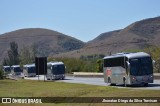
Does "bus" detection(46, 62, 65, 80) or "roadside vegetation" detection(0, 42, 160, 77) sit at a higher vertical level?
"roadside vegetation" detection(0, 42, 160, 77)

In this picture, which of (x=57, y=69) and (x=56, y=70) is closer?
(x=57, y=69)

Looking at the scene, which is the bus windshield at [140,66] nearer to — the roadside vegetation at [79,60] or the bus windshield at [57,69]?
the roadside vegetation at [79,60]

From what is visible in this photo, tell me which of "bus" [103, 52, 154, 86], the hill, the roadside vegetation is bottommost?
"bus" [103, 52, 154, 86]

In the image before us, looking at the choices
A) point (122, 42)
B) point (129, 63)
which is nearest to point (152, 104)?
point (129, 63)

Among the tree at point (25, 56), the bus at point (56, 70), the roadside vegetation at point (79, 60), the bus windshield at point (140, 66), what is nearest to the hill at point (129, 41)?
the roadside vegetation at point (79, 60)

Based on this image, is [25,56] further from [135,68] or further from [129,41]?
[135,68]

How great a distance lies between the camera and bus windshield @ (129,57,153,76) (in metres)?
38.8

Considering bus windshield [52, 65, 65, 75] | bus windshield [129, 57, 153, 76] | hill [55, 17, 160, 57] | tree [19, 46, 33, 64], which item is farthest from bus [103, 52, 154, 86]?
hill [55, 17, 160, 57]

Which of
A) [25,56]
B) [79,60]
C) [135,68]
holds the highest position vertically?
[25,56]

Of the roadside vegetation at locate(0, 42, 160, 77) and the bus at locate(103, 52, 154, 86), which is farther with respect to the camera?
the roadside vegetation at locate(0, 42, 160, 77)

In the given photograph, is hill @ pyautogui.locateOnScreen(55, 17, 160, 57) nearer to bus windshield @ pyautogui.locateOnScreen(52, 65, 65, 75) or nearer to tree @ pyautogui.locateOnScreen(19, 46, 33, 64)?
tree @ pyautogui.locateOnScreen(19, 46, 33, 64)

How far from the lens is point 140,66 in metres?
39.0

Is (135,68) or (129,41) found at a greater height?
(129,41)

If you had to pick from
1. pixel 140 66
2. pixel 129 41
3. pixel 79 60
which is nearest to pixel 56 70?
pixel 140 66
